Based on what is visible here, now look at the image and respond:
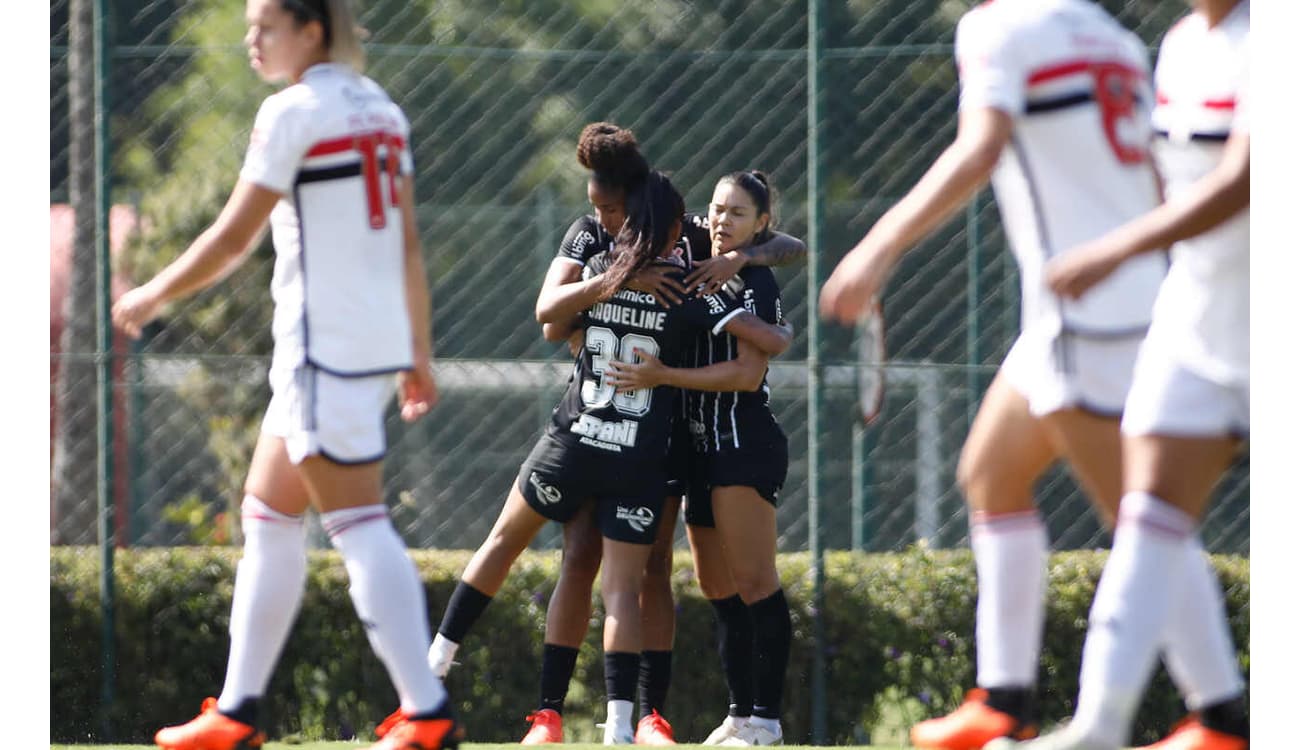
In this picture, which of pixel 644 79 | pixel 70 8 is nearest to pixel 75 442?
Result: pixel 70 8

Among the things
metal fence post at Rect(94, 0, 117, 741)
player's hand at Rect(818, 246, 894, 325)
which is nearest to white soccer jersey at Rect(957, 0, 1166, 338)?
player's hand at Rect(818, 246, 894, 325)

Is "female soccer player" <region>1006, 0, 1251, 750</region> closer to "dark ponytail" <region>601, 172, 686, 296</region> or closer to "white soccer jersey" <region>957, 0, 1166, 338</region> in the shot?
"white soccer jersey" <region>957, 0, 1166, 338</region>

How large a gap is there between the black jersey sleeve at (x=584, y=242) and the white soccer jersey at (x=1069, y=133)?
222cm


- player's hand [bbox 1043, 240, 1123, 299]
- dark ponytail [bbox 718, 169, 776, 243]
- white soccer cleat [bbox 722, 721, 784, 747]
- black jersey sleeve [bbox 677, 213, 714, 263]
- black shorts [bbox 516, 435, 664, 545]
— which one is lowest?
white soccer cleat [bbox 722, 721, 784, 747]

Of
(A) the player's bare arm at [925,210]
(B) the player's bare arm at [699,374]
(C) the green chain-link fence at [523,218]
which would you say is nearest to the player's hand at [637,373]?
(B) the player's bare arm at [699,374]

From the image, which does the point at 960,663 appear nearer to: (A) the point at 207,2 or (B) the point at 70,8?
(B) the point at 70,8

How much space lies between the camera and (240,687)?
3992mm

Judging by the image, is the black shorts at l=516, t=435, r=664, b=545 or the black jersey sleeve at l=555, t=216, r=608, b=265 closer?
the black shorts at l=516, t=435, r=664, b=545

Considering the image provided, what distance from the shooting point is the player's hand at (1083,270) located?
315 cm

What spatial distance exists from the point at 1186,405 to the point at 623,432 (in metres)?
2.47

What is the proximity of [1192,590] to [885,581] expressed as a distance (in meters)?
3.38

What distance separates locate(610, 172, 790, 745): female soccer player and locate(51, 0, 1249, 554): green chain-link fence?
1095 mm

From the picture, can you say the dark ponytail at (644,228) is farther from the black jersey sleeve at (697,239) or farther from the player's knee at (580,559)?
the player's knee at (580,559)

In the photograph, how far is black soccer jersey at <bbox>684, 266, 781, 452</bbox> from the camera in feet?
18.6
